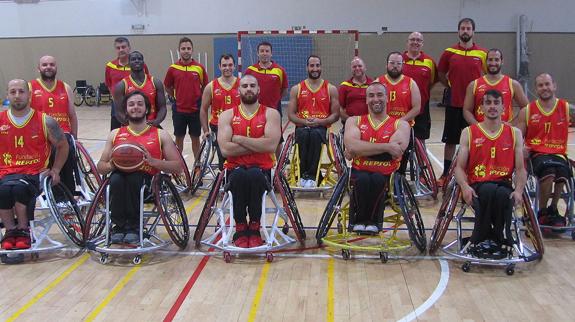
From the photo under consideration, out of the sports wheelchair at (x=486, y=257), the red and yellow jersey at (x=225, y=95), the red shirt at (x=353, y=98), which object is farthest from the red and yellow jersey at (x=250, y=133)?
the red shirt at (x=353, y=98)

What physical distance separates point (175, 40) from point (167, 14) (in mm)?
675

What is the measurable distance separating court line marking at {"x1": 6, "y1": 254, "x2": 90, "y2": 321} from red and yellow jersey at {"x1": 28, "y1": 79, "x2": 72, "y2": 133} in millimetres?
1554

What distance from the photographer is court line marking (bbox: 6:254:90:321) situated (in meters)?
3.33

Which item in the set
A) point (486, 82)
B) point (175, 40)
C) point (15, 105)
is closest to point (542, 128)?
point (486, 82)

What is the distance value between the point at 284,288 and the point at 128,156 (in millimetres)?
1410

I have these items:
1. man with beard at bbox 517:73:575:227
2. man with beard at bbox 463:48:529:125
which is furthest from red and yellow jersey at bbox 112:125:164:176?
man with beard at bbox 517:73:575:227

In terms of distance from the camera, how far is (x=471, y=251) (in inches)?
157

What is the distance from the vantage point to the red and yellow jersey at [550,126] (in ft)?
15.1

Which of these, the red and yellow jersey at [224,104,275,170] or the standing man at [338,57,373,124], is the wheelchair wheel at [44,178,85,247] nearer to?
the red and yellow jersey at [224,104,275,170]

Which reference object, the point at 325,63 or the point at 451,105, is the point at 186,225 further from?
the point at 325,63

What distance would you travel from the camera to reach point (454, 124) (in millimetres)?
6023

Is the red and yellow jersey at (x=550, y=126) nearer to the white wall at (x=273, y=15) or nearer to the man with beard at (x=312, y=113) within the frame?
the man with beard at (x=312, y=113)

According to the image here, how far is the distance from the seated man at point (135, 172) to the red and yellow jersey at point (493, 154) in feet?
6.99

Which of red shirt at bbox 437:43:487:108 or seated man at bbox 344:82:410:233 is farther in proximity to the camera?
red shirt at bbox 437:43:487:108
